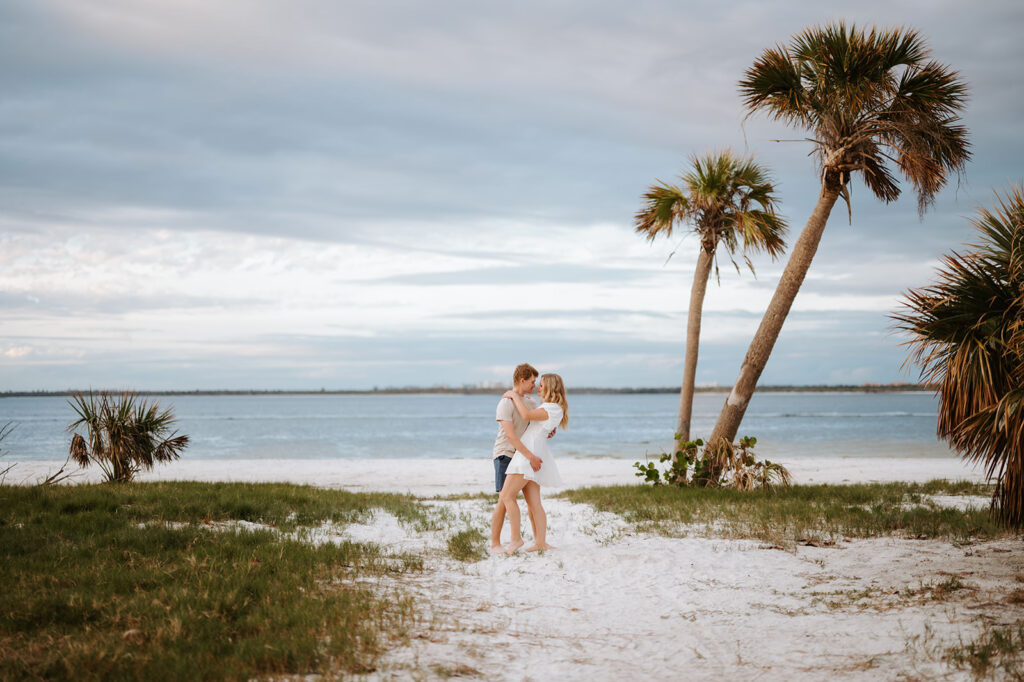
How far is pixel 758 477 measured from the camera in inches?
495

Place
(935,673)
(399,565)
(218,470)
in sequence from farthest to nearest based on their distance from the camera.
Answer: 1. (218,470)
2. (399,565)
3. (935,673)

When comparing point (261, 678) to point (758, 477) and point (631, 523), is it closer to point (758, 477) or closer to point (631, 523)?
point (631, 523)

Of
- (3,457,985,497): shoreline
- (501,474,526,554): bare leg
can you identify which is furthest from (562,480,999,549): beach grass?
(3,457,985,497): shoreline

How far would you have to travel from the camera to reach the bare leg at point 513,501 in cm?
775

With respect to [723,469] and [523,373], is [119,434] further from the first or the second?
Answer: [723,469]

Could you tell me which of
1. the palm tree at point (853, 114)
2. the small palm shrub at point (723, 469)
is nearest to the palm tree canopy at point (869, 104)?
the palm tree at point (853, 114)

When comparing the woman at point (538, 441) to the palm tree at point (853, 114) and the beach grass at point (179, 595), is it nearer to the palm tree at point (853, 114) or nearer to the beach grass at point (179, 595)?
the beach grass at point (179, 595)

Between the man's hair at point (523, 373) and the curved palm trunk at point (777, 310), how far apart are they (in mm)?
5034

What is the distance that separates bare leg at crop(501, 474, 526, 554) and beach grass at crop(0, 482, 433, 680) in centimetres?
106

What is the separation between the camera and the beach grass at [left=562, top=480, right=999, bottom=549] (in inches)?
354

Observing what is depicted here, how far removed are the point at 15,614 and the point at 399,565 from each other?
322 centimetres

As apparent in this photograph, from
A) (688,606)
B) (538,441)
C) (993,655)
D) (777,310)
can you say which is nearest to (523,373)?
(538,441)

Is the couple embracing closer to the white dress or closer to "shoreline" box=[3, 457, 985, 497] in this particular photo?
the white dress

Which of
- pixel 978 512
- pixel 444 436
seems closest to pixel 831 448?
pixel 444 436
